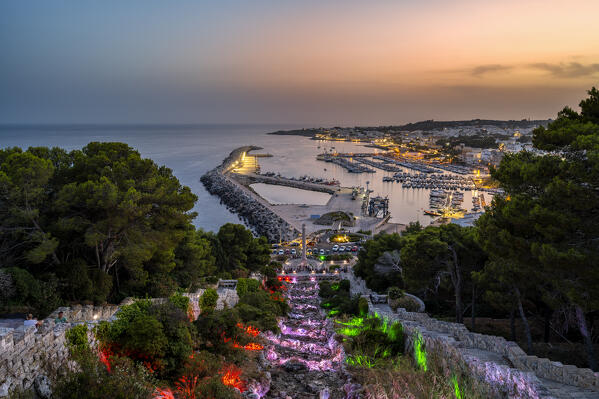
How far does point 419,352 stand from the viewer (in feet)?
27.1

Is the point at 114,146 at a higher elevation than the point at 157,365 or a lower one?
higher

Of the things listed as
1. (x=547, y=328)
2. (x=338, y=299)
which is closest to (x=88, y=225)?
(x=338, y=299)

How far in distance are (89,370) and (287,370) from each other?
Answer: 3.82 metres

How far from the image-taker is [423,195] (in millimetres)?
61812

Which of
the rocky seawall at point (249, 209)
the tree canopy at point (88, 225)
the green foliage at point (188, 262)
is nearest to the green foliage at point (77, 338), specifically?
→ the tree canopy at point (88, 225)

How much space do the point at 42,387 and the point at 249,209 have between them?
43.4m

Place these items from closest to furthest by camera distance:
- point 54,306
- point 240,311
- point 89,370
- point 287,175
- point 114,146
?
point 89,370, point 54,306, point 240,311, point 114,146, point 287,175

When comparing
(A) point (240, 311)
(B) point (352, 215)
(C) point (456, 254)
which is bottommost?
(B) point (352, 215)

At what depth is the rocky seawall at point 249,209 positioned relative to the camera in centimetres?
3939

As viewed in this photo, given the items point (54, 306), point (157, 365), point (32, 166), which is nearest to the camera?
point (157, 365)

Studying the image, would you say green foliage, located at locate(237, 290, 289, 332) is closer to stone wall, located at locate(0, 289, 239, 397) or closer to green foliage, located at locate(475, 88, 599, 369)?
stone wall, located at locate(0, 289, 239, 397)

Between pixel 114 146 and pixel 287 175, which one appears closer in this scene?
pixel 114 146

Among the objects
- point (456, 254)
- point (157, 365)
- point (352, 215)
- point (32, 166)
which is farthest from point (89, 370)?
point (352, 215)

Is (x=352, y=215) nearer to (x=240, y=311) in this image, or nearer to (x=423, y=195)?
(x=423, y=195)
